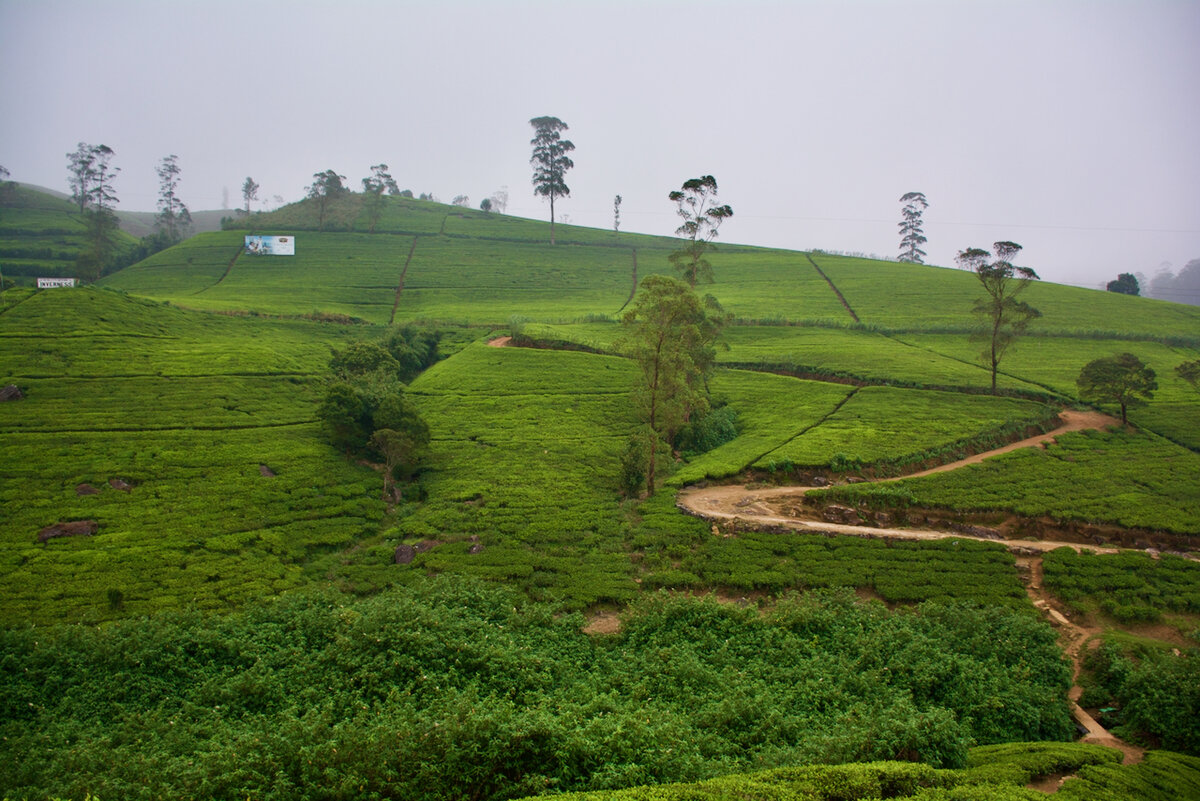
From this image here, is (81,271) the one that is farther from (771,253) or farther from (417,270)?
Result: (771,253)

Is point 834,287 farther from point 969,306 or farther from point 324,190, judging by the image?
point 324,190

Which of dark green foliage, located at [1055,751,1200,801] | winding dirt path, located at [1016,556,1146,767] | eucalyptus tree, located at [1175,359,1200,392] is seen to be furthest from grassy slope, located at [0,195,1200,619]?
dark green foliage, located at [1055,751,1200,801]

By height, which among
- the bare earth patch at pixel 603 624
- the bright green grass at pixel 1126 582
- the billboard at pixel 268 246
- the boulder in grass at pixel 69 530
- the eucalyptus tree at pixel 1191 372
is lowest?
the bare earth patch at pixel 603 624

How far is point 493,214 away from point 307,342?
64450 mm

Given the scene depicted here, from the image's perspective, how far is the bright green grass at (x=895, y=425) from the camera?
2941cm

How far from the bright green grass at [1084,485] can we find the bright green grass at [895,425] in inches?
115

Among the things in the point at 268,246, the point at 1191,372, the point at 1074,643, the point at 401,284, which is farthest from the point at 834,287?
the point at 268,246

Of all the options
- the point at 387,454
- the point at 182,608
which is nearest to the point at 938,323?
the point at 387,454

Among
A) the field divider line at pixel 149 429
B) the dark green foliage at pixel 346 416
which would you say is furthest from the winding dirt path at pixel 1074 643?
the field divider line at pixel 149 429

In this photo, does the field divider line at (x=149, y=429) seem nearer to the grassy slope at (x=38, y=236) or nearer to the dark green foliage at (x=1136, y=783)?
the dark green foliage at (x=1136, y=783)

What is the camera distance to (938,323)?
186ft

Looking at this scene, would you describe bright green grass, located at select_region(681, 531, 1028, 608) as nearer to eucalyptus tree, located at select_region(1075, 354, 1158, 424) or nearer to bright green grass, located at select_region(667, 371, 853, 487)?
bright green grass, located at select_region(667, 371, 853, 487)

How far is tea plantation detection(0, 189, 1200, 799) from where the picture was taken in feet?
37.9

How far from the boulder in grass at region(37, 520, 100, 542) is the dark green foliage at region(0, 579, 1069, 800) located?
A: 753 cm
